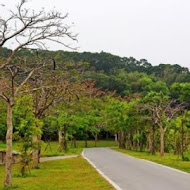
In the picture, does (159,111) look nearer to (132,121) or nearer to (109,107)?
(132,121)

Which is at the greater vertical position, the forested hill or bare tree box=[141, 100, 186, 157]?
the forested hill

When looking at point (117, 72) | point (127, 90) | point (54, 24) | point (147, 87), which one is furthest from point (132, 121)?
point (117, 72)

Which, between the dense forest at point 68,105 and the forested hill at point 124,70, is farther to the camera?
the forested hill at point 124,70

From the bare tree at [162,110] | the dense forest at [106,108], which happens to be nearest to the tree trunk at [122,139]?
the dense forest at [106,108]

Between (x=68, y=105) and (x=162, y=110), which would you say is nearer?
(x=68, y=105)

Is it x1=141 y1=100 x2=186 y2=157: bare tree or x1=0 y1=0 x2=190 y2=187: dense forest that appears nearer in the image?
x1=0 y1=0 x2=190 y2=187: dense forest

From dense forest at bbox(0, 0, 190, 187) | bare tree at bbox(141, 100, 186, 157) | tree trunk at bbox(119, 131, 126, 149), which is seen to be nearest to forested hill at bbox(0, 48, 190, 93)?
dense forest at bbox(0, 0, 190, 187)

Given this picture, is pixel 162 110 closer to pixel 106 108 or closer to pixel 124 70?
pixel 106 108

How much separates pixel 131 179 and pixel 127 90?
70.7 meters

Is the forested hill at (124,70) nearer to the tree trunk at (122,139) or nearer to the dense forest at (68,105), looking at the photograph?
the dense forest at (68,105)

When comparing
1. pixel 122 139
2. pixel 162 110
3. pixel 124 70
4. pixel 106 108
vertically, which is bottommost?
pixel 122 139

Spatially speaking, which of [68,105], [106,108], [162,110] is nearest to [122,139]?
[106,108]

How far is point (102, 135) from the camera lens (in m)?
91.9

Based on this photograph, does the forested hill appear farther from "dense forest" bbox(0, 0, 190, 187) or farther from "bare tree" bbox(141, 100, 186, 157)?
"bare tree" bbox(141, 100, 186, 157)
